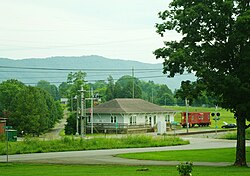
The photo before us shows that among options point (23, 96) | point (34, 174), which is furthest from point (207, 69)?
point (23, 96)

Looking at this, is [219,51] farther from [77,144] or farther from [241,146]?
[77,144]

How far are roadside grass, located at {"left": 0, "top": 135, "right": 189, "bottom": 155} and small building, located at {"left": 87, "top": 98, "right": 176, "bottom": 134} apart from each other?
2268cm

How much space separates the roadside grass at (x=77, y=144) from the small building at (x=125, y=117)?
893 inches

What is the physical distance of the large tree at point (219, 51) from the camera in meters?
25.7

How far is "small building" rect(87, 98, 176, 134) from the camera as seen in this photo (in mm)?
77312

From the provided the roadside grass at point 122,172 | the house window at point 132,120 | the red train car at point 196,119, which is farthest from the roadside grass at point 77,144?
the red train car at point 196,119

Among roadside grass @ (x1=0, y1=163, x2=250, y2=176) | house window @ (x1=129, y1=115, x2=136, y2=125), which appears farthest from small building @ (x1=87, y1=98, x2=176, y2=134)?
roadside grass @ (x1=0, y1=163, x2=250, y2=176)

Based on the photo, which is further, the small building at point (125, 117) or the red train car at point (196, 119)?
the red train car at point (196, 119)

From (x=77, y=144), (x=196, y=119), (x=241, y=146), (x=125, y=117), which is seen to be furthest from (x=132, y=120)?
(x=241, y=146)

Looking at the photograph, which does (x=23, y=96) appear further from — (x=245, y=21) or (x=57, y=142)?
(x=245, y=21)

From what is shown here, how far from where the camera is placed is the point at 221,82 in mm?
25953

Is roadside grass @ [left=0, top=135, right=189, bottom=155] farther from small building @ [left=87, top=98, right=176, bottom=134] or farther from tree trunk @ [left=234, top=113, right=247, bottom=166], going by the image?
small building @ [left=87, top=98, right=176, bottom=134]

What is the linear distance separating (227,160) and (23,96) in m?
46.0

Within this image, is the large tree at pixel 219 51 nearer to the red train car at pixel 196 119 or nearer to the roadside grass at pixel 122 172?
the roadside grass at pixel 122 172
